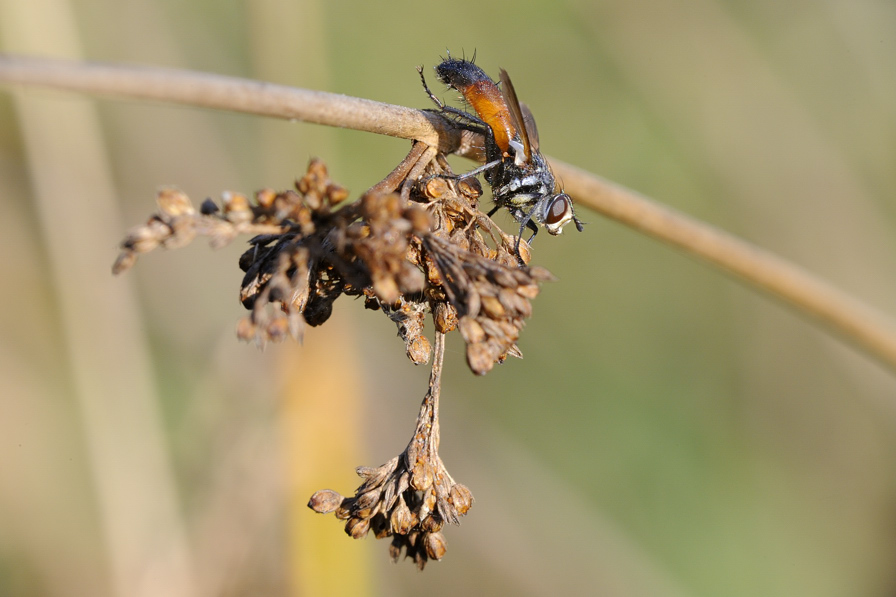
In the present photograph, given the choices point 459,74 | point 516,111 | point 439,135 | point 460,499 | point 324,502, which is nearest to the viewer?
point 460,499

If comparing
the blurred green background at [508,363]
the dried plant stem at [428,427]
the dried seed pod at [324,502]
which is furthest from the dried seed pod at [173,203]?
the blurred green background at [508,363]

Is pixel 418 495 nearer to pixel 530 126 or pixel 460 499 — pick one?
pixel 460 499

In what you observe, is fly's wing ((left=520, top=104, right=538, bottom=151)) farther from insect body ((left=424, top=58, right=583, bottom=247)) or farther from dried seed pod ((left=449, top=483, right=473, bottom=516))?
dried seed pod ((left=449, top=483, right=473, bottom=516))

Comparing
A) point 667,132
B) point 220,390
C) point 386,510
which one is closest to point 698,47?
point 667,132

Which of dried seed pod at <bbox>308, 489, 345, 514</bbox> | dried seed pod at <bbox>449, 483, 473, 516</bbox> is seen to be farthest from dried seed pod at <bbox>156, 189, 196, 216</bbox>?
dried seed pod at <bbox>449, 483, 473, 516</bbox>

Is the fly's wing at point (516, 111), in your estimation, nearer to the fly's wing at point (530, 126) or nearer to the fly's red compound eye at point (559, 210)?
the fly's wing at point (530, 126)

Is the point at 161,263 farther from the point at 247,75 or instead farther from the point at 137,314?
the point at 247,75

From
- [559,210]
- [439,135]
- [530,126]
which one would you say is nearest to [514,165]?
[530,126]
